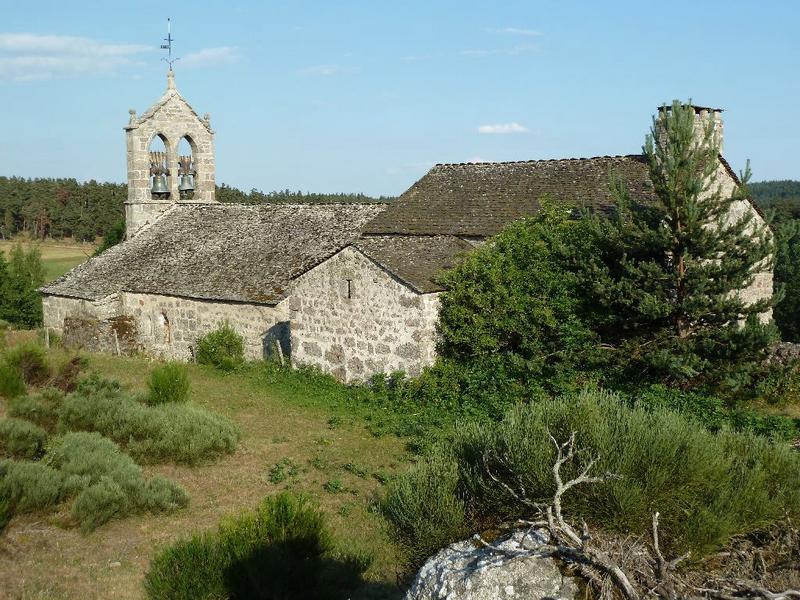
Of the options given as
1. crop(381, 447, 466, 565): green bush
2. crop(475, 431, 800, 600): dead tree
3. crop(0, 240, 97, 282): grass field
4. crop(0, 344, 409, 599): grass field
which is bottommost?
crop(0, 344, 409, 599): grass field

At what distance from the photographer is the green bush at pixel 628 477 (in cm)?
553

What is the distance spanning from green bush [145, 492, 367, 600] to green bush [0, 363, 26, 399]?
319 inches

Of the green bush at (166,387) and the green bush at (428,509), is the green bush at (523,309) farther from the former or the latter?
the green bush at (428,509)

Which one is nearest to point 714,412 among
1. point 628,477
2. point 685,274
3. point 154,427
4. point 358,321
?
point 685,274

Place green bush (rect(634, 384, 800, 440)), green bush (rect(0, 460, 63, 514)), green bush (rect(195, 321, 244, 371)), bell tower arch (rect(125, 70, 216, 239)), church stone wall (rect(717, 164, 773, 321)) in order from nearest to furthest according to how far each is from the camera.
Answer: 1. green bush (rect(0, 460, 63, 514))
2. green bush (rect(634, 384, 800, 440))
3. church stone wall (rect(717, 164, 773, 321))
4. green bush (rect(195, 321, 244, 371))
5. bell tower arch (rect(125, 70, 216, 239))

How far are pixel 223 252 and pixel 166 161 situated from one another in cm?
636

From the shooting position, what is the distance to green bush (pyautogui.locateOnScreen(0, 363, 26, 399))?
14.0m

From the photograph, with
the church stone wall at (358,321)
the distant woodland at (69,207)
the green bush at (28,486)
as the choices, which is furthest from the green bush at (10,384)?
the distant woodland at (69,207)

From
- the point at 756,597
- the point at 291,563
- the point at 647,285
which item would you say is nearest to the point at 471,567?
the point at 756,597

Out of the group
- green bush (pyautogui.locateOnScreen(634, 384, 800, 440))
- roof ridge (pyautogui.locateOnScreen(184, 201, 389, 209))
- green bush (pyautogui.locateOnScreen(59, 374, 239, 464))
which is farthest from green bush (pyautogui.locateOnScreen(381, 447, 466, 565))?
roof ridge (pyautogui.locateOnScreen(184, 201, 389, 209))

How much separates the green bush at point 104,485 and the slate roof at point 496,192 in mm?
10212

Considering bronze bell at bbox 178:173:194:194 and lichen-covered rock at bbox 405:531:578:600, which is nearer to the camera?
lichen-covered rock at bbox 405:531:578:600

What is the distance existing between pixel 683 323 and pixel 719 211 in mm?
2101

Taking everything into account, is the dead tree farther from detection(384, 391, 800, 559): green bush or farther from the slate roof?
the slate roof
